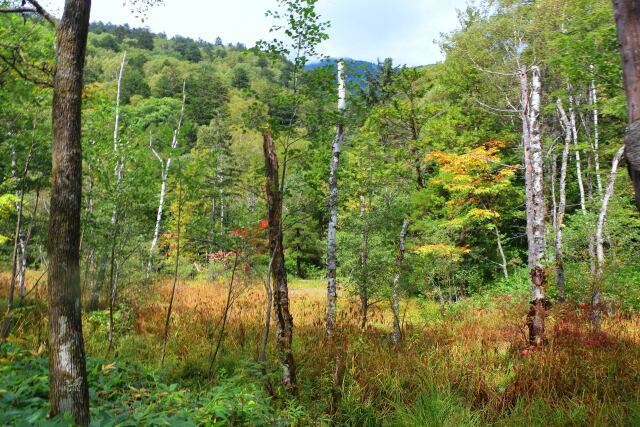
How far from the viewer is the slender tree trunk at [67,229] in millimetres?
2664

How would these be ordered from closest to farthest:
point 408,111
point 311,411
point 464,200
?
point 311,411 → point 408,111 → point 464,200

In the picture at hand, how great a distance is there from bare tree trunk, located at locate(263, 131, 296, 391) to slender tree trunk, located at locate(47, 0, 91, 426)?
2367mm

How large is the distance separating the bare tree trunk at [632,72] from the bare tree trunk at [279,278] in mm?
4063

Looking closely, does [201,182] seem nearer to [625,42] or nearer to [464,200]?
[625,42]

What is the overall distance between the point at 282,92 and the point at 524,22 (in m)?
12.0

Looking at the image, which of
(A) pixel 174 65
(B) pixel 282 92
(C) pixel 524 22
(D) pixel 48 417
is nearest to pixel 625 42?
(D) pixel 48 417

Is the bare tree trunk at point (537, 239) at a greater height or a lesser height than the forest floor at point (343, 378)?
greater

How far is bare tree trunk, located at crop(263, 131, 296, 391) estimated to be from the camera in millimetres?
4755

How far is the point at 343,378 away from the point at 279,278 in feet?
5.74

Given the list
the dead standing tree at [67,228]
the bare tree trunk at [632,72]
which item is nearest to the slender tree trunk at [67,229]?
the dead standing tree at [67,228]

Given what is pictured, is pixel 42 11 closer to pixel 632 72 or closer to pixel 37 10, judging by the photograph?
pixel 37 10

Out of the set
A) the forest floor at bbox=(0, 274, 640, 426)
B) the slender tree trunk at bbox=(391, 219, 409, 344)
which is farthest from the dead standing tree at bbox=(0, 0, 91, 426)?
the slender tree trunk at bbox=(391, 219, 409, 344)

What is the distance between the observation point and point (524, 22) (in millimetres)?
12727

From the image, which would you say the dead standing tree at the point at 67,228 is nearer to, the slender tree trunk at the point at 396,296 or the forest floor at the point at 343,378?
the forest floor at the point at 343,378
